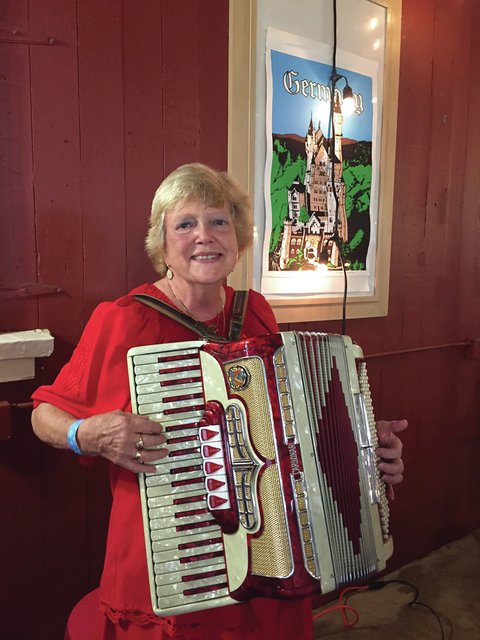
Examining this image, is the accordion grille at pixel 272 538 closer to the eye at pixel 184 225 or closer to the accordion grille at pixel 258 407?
the accordion grille at pixel 258 407

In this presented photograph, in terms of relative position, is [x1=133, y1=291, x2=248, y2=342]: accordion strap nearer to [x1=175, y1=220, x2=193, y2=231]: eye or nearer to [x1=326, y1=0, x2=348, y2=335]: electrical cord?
[x1=175, y1=220, x2=193, y2=231]: eye

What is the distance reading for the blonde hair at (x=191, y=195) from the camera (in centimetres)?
118

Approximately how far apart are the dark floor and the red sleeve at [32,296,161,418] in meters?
1.60

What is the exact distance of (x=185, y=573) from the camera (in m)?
0.87

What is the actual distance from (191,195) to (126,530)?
0.82 metres

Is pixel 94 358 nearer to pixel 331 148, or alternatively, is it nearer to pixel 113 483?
pixel 113 483

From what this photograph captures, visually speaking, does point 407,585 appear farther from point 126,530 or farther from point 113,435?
point 113,435

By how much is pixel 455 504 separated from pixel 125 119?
2652 millimetres

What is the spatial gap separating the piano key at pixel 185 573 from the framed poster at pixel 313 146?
109cm

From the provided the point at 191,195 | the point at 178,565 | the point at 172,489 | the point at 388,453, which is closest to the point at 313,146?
the point at 191,195

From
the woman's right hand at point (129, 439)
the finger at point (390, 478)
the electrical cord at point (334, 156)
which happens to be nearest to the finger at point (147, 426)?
the woman's right hand at point (129, 439)

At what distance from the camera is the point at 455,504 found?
271 centimetres

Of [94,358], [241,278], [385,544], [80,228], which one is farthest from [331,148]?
[385,544]

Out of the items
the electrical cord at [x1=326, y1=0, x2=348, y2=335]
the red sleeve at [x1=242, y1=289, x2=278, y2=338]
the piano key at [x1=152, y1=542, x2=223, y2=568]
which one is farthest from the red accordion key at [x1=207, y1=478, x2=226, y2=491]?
the electrical cord at [x1=326, y1=0, x2=348, y2=335]
